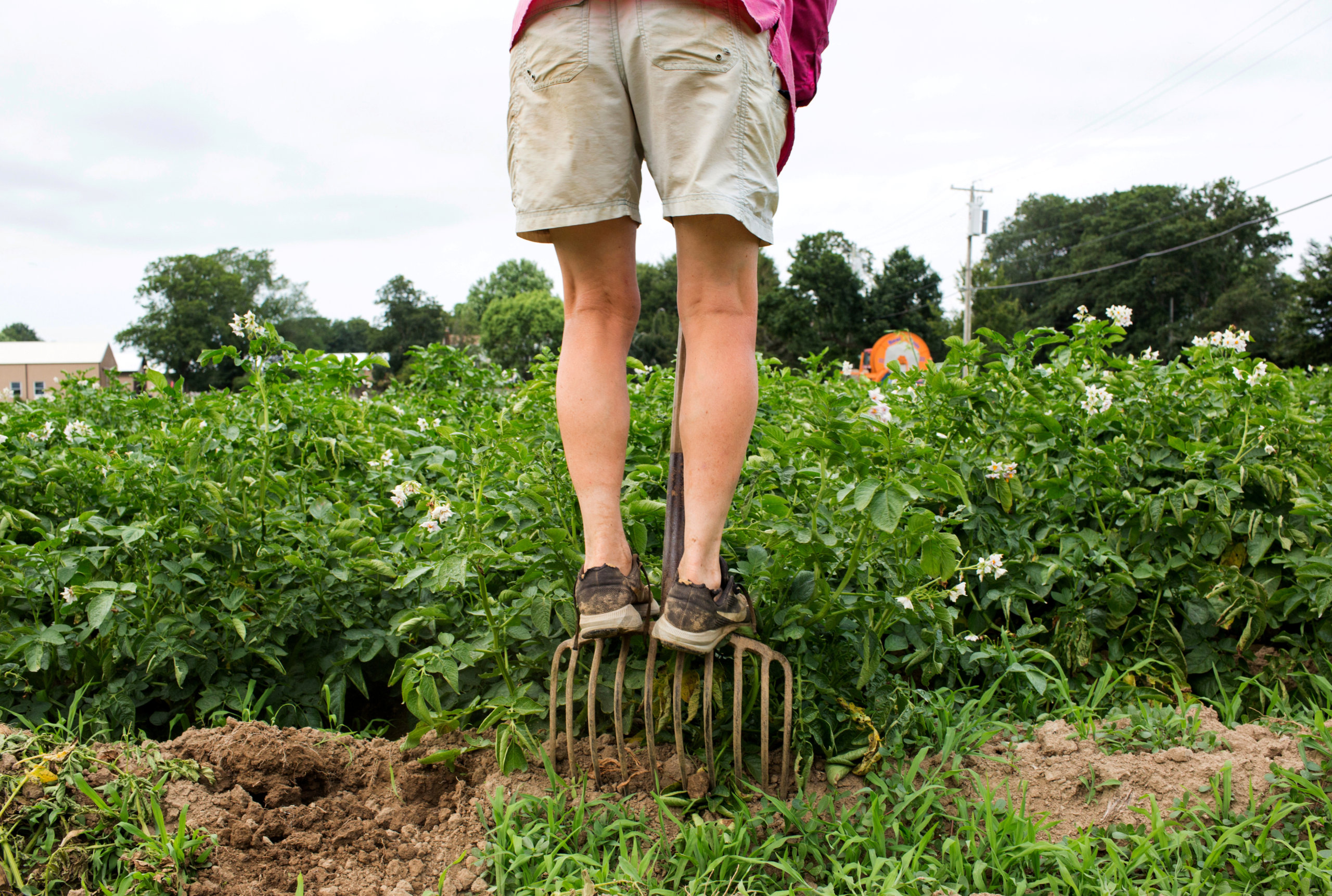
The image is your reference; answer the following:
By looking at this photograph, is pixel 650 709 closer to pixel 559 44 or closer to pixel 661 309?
pixel 559 44

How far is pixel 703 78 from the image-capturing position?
1706mm

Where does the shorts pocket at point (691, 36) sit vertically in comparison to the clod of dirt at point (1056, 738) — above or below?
above

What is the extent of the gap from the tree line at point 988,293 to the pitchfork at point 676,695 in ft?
123

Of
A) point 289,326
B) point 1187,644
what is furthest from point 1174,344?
point 289,326

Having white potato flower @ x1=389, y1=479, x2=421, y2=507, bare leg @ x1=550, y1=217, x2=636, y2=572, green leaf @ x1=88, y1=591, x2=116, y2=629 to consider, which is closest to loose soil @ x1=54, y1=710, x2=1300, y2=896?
green leaf @ x1=88, y1=591, x2=116, y2=629

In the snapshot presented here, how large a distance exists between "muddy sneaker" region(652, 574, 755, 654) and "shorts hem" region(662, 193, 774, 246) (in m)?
0.76

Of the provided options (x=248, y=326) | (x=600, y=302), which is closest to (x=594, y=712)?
(x=600, y=302)

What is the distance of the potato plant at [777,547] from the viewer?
197 centimetres

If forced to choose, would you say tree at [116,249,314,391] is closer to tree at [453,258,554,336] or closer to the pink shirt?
tree at [453,258,554,336]

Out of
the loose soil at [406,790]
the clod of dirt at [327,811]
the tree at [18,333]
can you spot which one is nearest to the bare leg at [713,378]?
the loose soil at [406,790]

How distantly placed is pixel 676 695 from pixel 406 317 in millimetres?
95215

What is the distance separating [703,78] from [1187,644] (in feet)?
7.58

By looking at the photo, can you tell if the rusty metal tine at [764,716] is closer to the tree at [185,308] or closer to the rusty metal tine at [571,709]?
the rusty metal tine at [571,709]

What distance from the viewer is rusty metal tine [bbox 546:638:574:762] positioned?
1843 mm
